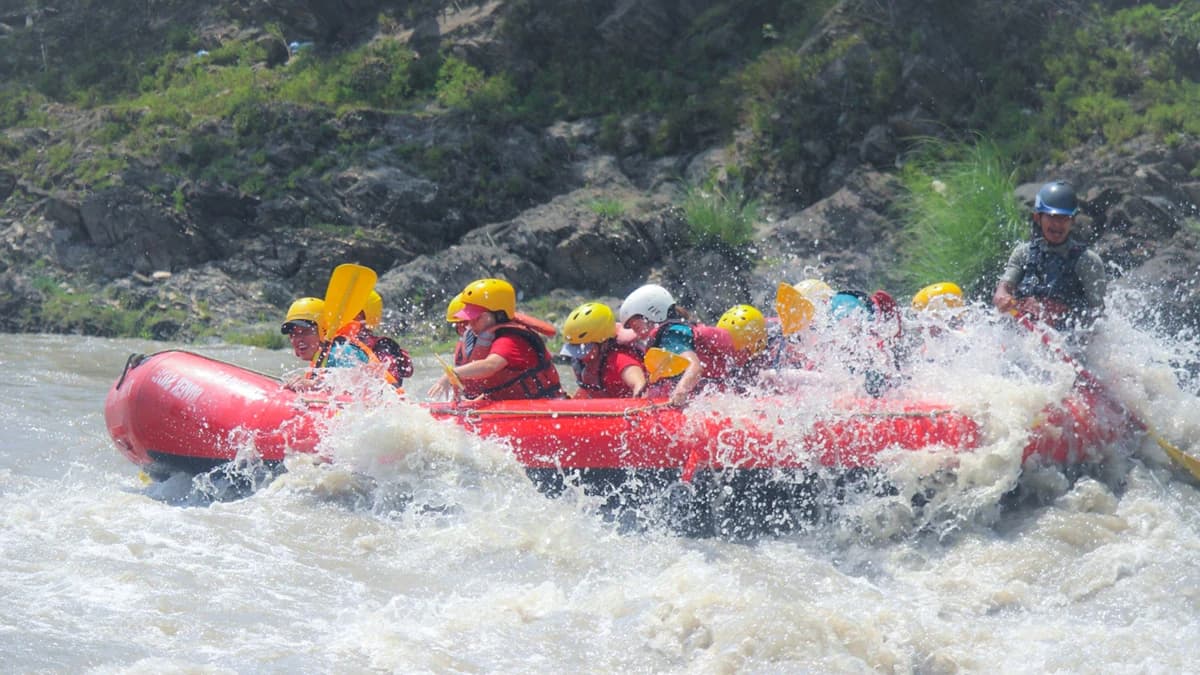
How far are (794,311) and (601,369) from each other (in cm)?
112

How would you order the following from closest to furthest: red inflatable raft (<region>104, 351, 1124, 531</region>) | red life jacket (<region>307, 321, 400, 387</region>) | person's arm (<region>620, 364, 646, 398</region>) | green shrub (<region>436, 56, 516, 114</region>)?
red inflatable raft (<region>104, 351, 1124, 531</region>) → person's arm (<region>620, 364, 646, 398</region>) → red life jacket (<region>307, 321, 400, 387</region>) → green shrub (<region>436, 56, 516, 114</region>)

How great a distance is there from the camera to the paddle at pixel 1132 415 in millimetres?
6688

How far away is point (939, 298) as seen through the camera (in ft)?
29.3

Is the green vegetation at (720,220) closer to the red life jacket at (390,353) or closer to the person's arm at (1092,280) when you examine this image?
the red life jacket at (390,353)

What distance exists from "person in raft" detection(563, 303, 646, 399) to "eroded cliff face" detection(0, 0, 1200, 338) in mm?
6453

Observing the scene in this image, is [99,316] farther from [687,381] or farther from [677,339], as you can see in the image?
[687,381]

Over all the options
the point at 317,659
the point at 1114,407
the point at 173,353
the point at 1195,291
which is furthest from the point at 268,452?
the point at 1195,291

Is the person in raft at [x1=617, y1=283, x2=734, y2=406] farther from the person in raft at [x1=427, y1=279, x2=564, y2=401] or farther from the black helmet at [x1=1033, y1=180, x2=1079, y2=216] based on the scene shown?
the black helmet at [x1=1033, y1=180, x2=1079, y2=216]

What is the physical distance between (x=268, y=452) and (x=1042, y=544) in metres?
3.93

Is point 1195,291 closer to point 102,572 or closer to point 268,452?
point 268,452

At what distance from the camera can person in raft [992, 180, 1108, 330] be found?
7188 millimetres

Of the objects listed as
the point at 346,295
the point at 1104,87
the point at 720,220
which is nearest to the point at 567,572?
the point at 346,295

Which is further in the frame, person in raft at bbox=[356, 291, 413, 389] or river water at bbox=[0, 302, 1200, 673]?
person in raft at bbox=[356, 291, 413, 389]

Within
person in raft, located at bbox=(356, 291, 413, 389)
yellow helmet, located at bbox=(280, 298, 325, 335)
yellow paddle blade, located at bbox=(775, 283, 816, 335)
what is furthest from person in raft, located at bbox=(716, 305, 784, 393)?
yellow helmet, located at bbox=(280, 298, 325, 335)
